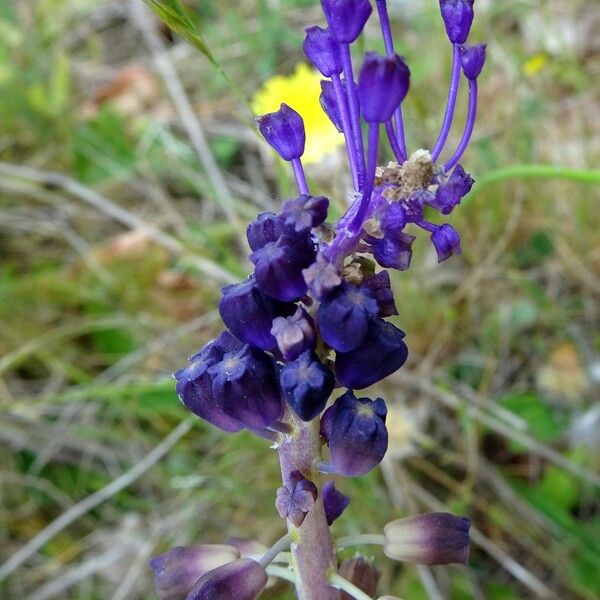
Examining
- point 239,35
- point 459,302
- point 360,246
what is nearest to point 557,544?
point 459,302

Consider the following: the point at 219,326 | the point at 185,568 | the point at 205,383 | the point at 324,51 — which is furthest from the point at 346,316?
the point at 219,326

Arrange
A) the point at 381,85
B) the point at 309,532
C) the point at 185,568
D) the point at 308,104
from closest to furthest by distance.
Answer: the point at 381,85, the point at 309,532, the point at 185,568, the point at 308,104

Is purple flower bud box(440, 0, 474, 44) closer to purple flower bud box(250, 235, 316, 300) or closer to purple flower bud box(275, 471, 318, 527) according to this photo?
purple flower bud box(250, 235, 316, 300)

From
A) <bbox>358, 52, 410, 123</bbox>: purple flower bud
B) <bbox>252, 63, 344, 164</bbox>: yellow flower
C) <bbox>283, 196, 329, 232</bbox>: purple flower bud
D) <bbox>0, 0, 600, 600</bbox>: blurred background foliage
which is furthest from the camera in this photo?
<bbox>252, 63, 344, 164</bbox>: yellow flower

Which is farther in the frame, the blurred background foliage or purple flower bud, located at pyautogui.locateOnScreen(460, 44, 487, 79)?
the blurred background foliage

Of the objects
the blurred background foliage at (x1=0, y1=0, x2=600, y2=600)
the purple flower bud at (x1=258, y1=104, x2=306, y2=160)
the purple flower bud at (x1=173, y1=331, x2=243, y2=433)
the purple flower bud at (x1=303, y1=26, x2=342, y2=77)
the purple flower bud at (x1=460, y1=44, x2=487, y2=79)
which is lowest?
the purple flower bud at (x1=173, y1=331, x2=243, y2=433)

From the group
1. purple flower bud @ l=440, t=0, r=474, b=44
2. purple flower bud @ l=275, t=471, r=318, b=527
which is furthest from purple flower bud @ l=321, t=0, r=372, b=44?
purple flower bud @ l=275, t=471, r=318, b=527

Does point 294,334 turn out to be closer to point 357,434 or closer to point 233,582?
point 357,434
